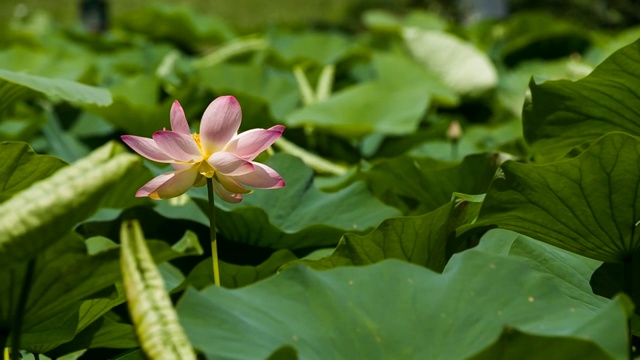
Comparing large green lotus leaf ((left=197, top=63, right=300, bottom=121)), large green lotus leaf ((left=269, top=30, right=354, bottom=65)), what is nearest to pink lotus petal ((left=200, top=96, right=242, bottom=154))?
large green lotus leaf ((left=197, top=63, right=300, bottom=121))

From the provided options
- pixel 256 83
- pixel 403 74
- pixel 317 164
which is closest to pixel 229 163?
pixel 317 164

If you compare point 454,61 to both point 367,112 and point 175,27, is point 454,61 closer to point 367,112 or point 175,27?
point 367,112

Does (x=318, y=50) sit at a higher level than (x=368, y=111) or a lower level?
lower

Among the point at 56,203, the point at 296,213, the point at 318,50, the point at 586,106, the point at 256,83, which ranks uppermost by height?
the point at 56,203

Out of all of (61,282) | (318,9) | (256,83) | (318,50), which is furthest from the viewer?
(318,9)

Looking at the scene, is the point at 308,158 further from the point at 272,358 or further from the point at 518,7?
the point at 518,7

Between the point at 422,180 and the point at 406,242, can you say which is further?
the point at 422,180
